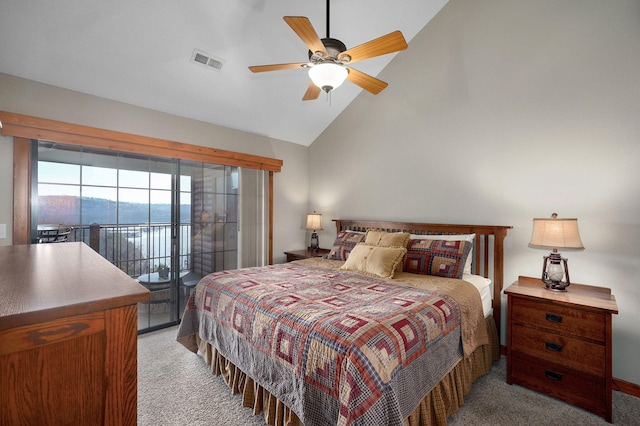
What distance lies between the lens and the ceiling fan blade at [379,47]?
6.18 ft

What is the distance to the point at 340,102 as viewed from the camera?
4207mm

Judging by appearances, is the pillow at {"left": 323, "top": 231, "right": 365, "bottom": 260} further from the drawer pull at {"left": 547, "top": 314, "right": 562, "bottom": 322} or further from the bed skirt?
the drawer pull at {"left": 547, "top": 314, "right": 562, "bottom": 322}

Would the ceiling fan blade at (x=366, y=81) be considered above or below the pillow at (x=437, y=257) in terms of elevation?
above

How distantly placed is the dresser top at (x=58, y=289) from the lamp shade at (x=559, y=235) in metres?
2.68

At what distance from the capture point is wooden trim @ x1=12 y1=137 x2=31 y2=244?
257 centimetres

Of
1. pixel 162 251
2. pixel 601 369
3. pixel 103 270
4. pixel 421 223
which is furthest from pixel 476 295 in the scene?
pixel 162 251

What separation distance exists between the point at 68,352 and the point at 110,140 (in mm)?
3078

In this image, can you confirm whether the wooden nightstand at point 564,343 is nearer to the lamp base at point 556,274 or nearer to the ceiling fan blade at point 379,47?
the lamp base at point 556,274

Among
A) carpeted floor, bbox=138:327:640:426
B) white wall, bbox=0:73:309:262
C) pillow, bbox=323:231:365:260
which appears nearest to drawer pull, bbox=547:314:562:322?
carpeted floor, bbox=138:327:640:426

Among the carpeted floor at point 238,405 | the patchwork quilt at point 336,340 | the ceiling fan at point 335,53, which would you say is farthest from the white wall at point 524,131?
the ceiling fan at point 335,53

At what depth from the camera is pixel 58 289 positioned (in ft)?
2.36

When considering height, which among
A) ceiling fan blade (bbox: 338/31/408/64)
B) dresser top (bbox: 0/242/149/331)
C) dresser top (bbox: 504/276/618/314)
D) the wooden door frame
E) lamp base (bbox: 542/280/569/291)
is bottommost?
dresser top (bbox: 504/276/618/314)

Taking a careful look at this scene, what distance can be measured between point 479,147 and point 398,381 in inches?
101

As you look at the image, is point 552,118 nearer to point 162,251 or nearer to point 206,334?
point 206,334
